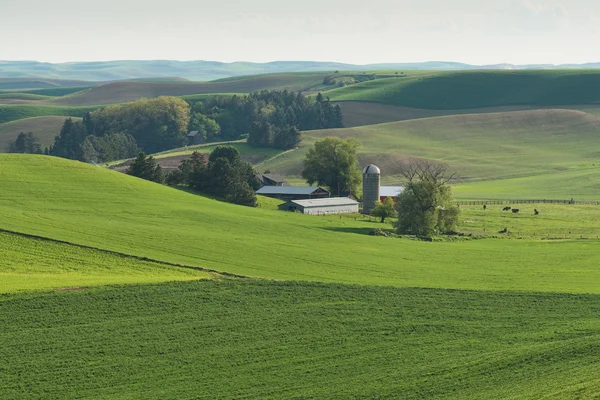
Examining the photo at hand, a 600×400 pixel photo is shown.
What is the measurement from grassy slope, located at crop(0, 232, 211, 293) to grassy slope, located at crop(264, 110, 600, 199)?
252ft

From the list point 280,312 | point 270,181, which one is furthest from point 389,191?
point 280,312

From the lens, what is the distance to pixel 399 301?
5081cm

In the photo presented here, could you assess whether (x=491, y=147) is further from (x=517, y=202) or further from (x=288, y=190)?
(x=288, y=190)

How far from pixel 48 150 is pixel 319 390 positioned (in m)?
163

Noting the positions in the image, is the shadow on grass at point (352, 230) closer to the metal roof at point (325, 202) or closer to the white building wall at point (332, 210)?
the white building wall at point (332, 210)

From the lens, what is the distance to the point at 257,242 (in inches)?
2766

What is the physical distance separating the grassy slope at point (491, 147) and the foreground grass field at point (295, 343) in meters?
80.0

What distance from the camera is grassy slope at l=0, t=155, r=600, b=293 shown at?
2397 inches

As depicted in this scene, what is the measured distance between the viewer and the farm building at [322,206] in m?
104

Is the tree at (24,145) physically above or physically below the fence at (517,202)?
below

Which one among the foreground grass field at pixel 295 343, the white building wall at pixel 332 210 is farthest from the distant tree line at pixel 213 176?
the foreground grass field at pixel 295 343

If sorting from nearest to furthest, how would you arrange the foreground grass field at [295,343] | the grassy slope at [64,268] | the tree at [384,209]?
the foreground grass field at [295,343] < the grassy slope at [64,268] < the tree at [384,209]

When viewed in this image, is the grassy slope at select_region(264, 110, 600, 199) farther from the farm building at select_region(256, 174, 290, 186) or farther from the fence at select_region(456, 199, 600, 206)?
the farm building at select_region(256, 174, 290, 186)

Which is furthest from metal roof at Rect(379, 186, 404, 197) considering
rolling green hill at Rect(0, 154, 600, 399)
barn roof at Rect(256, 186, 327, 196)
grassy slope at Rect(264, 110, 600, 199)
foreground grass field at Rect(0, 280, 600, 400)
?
foreground grass field at Rect(0, 280, 600, 400)
